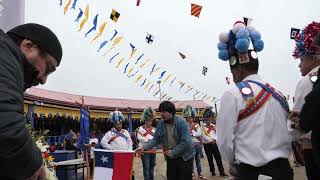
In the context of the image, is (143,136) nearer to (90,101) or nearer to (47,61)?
(47,61)

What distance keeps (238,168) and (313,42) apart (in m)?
1.50

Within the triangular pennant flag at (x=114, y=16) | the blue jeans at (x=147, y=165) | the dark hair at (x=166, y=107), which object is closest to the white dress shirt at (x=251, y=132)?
the dark hair at (x=166, y=107)

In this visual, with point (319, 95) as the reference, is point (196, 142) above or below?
below

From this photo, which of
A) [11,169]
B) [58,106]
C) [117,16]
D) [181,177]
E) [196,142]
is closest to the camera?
[11,169]

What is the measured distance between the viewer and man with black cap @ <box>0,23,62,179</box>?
1007mm

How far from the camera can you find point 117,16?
11.2m

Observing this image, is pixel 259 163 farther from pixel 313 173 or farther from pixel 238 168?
pixel 313 173

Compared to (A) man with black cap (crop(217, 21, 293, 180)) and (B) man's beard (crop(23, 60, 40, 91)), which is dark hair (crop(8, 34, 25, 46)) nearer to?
(B) man's beard (crop(23, 60, 40, 91))

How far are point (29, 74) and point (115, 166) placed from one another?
197 inches

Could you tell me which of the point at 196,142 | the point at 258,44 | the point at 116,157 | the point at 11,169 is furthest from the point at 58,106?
the point at 11,169

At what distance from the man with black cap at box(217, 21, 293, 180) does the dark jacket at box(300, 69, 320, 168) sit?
1.27 feet

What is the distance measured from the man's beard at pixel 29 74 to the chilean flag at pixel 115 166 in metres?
4.82

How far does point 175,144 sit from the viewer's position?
5.90 meters

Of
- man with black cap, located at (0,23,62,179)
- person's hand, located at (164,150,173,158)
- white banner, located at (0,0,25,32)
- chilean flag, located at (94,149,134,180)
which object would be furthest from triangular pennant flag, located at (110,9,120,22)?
man with black cap, located at (0,23,62,179)
